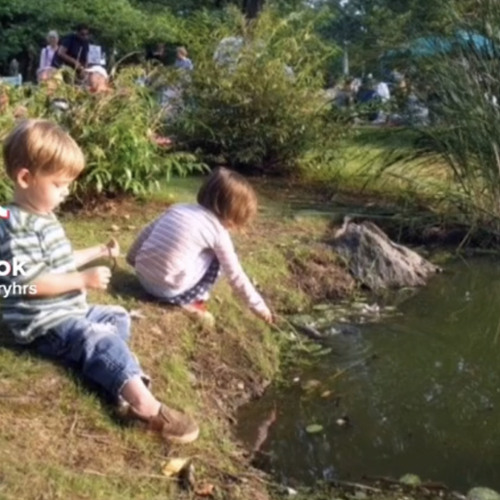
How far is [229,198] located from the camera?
4.82 m

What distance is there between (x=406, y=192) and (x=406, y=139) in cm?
49

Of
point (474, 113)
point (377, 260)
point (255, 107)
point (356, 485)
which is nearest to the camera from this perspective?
point (356, 485)

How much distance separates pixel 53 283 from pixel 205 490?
963 millimetres

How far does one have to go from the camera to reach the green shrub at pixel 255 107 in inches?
376

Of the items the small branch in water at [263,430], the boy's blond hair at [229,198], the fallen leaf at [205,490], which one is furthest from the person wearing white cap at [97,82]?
the fallen leaf at [205,490]

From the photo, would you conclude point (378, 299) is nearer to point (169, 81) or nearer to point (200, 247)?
point (200, 247)

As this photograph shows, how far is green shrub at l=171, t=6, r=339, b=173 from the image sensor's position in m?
9.55

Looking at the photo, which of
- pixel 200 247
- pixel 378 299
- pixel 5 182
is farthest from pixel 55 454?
pixel 378 299

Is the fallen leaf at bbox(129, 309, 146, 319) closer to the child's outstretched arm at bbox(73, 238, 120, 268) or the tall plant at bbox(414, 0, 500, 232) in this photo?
the child's outstretched arm at bbox(73, 238, 120, 268)

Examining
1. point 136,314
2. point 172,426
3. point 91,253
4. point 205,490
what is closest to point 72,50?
point 136,314

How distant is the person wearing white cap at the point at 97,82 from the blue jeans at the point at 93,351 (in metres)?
3.30

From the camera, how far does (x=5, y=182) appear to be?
19.6 feet

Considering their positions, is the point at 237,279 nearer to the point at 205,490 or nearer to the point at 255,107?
the point at 205,490

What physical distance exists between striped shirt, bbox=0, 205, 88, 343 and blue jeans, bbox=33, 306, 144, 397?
0.16ft
